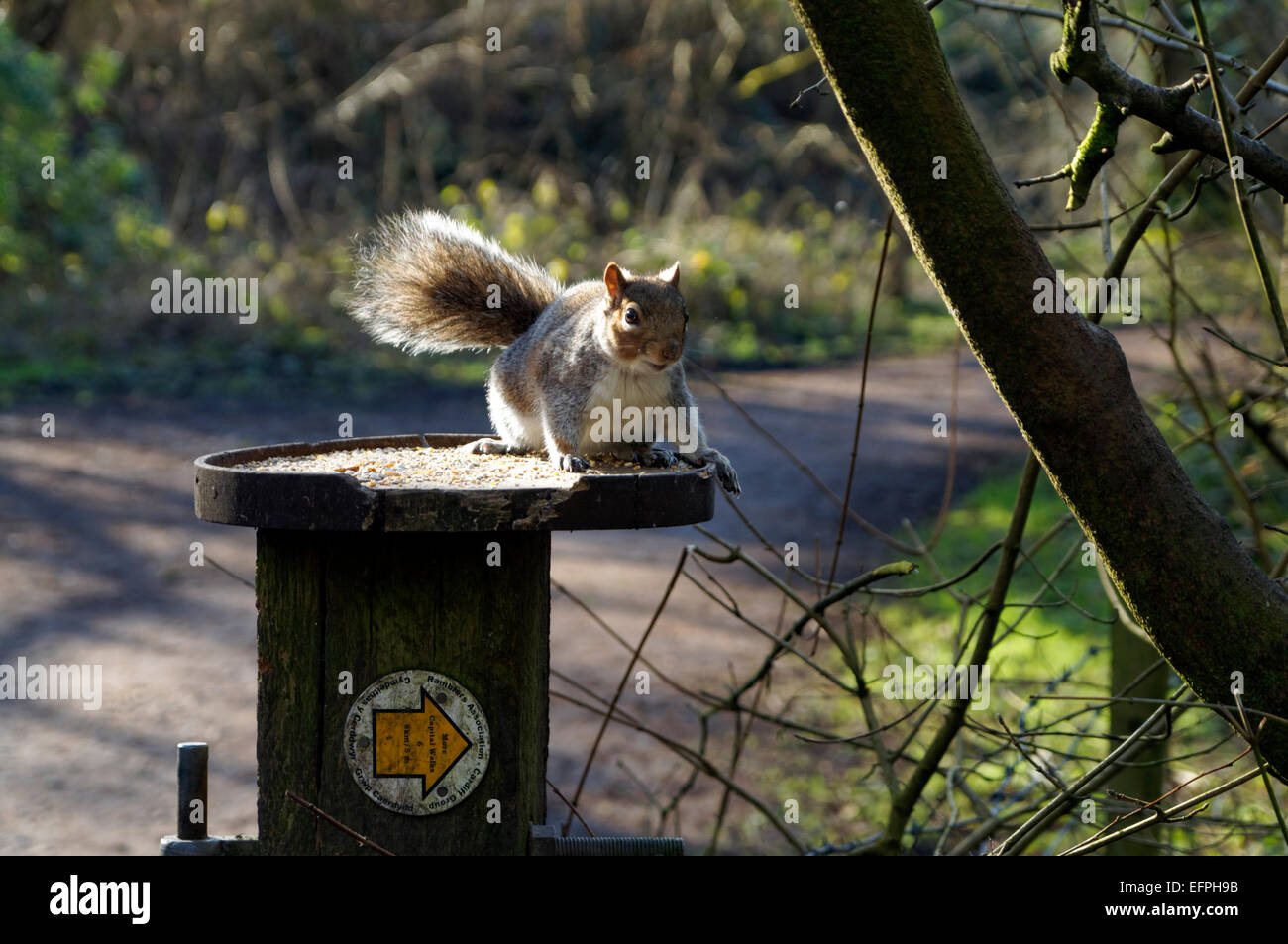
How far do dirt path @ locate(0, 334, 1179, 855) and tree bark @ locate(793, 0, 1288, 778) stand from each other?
49.7 inches

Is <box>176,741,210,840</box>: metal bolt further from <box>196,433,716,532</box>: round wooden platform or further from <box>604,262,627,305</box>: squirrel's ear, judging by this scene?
<box>604,262,627,305</box>: squirrel's ear

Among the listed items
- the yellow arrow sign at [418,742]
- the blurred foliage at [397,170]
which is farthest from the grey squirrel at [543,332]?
the blurred foliage at [397,170]

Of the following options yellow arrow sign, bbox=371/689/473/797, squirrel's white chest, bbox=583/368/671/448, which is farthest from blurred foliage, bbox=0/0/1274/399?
yellow arrow sign, bbox=371/689/473/797

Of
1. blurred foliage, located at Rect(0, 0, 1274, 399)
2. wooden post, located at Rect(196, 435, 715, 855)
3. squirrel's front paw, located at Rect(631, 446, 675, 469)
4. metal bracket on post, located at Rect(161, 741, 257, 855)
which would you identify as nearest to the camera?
wooden post, located at Rect(196, 435, 715, 855)

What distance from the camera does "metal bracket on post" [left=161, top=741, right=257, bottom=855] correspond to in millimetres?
1835

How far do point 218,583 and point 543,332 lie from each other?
12.5ft

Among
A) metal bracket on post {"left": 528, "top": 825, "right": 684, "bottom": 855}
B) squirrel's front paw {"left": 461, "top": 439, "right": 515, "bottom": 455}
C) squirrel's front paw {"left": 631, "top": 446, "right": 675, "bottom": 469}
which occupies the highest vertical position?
squirrel's front paw {"left": 461, "top": 439, "right": 515, "bottom": 455}

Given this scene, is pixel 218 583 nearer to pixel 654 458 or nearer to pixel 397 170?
pixel 654 458

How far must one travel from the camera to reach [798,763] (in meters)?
4.07

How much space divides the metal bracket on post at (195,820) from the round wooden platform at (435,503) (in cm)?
46

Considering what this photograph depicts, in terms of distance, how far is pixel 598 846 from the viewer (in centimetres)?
179

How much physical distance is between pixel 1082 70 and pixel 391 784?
119 centimetres

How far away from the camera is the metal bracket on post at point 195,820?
1.84 meters
